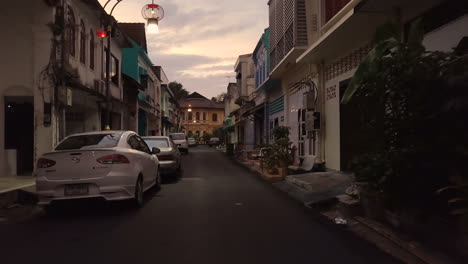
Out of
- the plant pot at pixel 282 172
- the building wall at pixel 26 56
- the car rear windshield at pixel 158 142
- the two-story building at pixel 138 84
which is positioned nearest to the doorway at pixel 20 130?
the building wall at pixel 26 56

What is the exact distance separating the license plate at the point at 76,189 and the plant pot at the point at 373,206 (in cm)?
485

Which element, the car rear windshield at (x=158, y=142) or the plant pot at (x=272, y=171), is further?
the car rear windshield at (x=158, y=142)

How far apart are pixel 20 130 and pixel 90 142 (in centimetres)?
717

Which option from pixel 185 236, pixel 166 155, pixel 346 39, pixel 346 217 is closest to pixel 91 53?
pixel 166 155

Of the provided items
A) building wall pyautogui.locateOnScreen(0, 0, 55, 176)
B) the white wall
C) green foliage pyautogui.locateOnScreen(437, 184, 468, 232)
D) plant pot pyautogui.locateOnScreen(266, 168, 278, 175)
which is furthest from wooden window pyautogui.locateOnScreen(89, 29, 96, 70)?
green foliage pyautogui.locateOnScreen(437, 184, 468, 232)

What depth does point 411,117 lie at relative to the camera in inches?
216

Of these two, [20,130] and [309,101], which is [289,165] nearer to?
[309,101]

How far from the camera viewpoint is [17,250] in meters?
5.47

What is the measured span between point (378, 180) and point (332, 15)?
28.9 feet

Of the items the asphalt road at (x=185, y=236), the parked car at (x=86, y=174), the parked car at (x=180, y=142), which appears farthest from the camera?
the parked car at (x=180, y=142)

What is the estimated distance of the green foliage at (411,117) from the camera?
4859mm

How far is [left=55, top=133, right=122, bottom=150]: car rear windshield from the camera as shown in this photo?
8383 mm

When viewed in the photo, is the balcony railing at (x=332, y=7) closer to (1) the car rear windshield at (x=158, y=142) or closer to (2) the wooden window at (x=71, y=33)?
(1) the car rear windshield at (x=158, y=142)

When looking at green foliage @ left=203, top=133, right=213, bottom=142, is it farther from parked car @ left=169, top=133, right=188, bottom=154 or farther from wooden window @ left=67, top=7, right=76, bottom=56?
wooden window @ left=67, top=7, right=76, bottom=56
